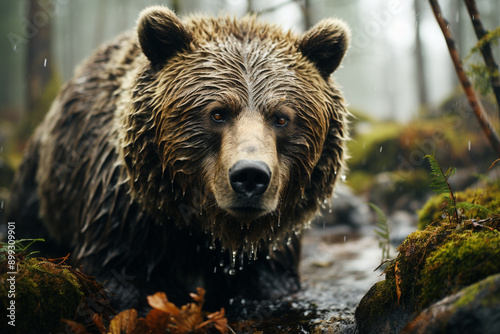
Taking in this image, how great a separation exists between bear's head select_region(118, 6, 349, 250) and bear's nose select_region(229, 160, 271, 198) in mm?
84

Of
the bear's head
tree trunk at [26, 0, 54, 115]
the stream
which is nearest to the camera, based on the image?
the stream

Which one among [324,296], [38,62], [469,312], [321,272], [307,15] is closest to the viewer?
[469,312]

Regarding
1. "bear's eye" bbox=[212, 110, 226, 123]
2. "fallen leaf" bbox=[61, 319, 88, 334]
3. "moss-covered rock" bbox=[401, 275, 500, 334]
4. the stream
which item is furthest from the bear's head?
"moss-covered rock" bbox=[401, 275, 500, 334]

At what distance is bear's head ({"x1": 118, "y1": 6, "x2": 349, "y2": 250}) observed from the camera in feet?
10.5

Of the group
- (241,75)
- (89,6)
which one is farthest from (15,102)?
(241,75)

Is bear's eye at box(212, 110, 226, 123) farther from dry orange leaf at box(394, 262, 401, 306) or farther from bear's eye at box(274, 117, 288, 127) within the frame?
dry orange leaf at box(394, 262, 401, 306)

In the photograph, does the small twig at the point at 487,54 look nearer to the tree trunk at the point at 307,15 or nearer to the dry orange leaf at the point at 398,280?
the dry orange leaf at the point at 398,280

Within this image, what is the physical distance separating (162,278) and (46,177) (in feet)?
7.15

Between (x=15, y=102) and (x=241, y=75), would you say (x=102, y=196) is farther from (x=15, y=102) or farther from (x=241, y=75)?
(x=15, y=102)

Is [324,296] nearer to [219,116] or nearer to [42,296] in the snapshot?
[219,116]

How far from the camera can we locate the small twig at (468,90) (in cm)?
325

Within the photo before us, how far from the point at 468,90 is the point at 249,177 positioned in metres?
1.87

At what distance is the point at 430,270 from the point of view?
2.34 m

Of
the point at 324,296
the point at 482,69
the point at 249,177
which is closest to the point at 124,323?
the point at 249,177
